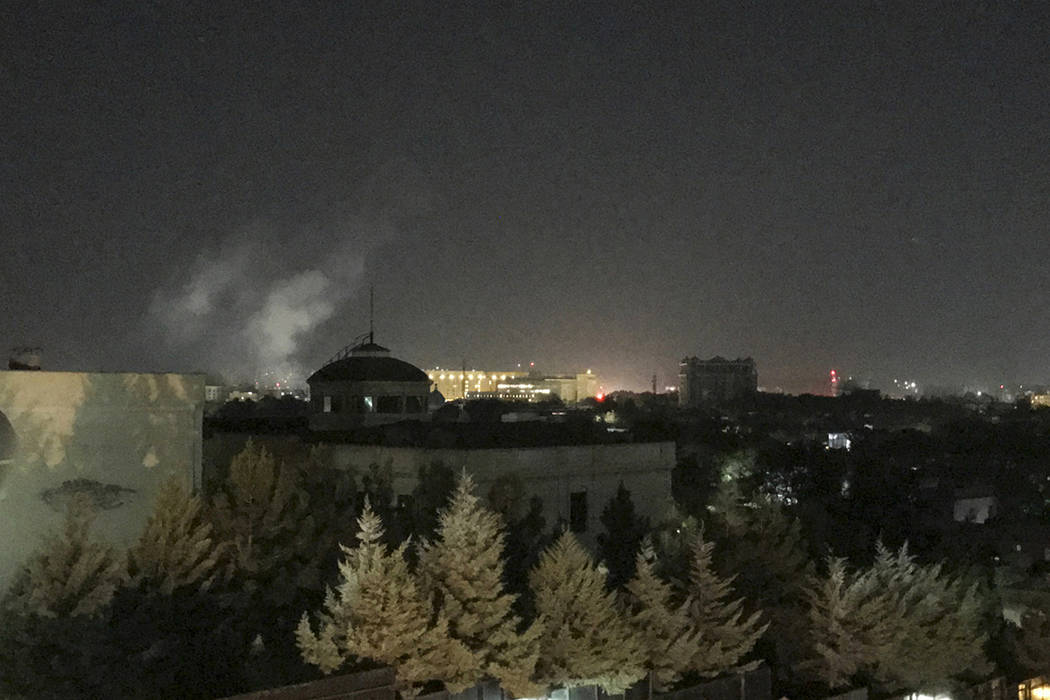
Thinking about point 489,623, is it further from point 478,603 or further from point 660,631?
point 660,631

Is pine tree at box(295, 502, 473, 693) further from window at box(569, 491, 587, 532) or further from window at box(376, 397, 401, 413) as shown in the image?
window at box(376, 397, 401, 413)

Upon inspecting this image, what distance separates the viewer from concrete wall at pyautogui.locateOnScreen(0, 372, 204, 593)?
1847 cm

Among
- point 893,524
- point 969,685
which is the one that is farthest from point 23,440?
point 893,524

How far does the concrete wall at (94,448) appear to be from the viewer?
18.5 m

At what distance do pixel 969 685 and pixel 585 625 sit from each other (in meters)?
12.5

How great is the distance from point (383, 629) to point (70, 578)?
454 cm

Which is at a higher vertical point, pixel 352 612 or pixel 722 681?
pixel 352 612

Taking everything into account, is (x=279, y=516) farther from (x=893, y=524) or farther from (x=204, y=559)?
(x=893, y=524)

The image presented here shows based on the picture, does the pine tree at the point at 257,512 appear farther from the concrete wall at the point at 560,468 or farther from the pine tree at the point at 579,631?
the concrete wall at the point at 560,468

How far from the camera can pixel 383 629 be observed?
15.4 meters

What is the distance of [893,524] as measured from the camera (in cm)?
4438

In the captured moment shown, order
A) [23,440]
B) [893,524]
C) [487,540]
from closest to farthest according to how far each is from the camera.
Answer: [487,540] < [23,440] < [893,524]

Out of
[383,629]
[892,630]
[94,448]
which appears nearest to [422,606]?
[383,629]

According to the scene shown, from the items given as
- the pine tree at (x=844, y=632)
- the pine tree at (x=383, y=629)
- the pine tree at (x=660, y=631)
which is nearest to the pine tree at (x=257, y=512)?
the pine tree at (x=383, y=629)
